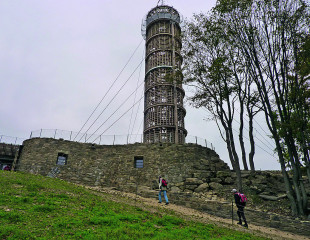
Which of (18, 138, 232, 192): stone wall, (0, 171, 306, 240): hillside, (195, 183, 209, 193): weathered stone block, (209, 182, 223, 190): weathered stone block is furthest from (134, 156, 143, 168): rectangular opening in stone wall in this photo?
(0, 171, 306, 240): hillside

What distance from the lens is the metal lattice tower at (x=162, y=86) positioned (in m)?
26.6

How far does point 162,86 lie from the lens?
28.5m

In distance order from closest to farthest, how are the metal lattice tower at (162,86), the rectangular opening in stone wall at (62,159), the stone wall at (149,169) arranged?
the stone wall at (149,169), the rectangular opening in stone wall at (62,159), the metal lattice tower at (162,86)

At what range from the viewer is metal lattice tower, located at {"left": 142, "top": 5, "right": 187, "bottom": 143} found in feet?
87.1

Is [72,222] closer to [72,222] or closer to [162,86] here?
[72,222]

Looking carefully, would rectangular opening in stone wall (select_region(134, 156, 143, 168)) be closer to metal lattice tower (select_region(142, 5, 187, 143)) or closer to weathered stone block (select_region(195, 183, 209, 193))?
metal lattice tower (select_region(142, 5, 187, 143))

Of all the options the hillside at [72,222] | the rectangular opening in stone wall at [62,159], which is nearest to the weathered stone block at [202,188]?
the hillside at [72,222]

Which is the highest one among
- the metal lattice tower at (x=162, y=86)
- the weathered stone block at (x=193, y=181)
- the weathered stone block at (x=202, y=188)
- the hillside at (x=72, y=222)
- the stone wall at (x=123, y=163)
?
the metal lattice tower at (x=162, y=86)

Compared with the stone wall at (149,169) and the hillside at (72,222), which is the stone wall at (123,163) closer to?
the stone wall at (149,169)

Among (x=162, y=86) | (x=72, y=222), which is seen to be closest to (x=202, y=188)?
(x=72, y=222)

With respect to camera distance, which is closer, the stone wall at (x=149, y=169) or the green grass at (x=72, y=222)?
the green grass at (x=72, y=222)

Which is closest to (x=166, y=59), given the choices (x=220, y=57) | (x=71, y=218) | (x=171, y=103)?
(x=171, y=103)

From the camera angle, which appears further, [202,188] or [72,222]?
[202,188]

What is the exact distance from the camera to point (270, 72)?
585 inches
